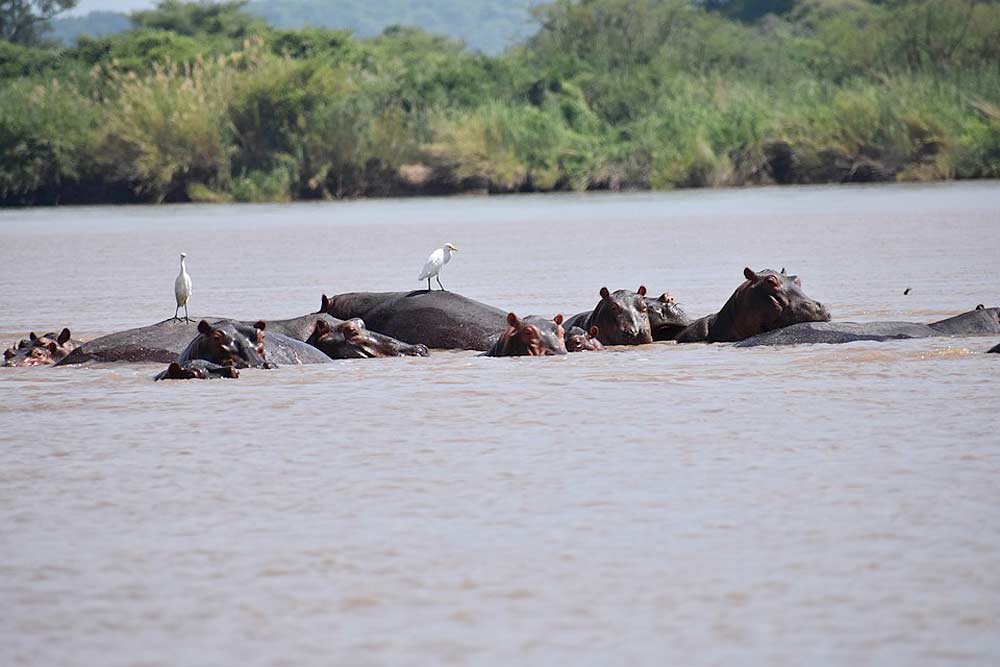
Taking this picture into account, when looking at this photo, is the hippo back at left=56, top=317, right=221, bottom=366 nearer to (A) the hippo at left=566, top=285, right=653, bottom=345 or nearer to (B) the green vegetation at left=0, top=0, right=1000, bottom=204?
(A) the hippo at left=566, top=285, right=653, bottom=345

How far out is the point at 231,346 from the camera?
945cm

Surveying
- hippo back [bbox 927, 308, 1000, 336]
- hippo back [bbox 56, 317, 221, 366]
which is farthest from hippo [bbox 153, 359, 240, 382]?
hippo back [bbox 927, 308, 1000, 336]

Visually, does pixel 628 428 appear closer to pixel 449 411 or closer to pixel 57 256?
pixel 449 411

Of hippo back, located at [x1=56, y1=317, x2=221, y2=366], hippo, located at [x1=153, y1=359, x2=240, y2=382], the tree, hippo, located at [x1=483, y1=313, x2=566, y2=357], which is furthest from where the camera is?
the tree

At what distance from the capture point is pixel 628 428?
24.0 ft

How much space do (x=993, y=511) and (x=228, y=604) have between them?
239 cm

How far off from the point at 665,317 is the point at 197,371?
3.14 meters

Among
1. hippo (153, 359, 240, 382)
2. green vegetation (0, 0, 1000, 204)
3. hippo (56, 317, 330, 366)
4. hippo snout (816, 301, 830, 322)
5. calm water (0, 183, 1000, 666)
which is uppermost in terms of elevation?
green vegetation (0, 0, 1000, 204)

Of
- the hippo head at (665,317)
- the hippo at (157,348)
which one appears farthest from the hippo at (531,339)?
the hippo at (157,348)

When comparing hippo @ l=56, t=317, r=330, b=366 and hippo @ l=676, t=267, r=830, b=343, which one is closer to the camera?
hippo @ l=56, t=317, r=330, b=366

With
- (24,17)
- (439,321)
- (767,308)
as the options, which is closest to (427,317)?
(439,321)

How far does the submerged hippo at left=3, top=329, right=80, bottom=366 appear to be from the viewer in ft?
33.8

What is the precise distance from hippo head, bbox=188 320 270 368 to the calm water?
150 mm

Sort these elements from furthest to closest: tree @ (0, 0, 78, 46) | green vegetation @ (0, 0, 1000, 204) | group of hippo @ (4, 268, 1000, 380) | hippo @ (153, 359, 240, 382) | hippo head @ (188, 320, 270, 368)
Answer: tree @ (0, 0, 78, 46)
green vegetation @ (0, 0, 1000, 204)
group of hippo @ (4, 268, 1000, 380)
hippo head @ (188, 320, 270, 368)
hippo @ (153, 359, 240, 382)
